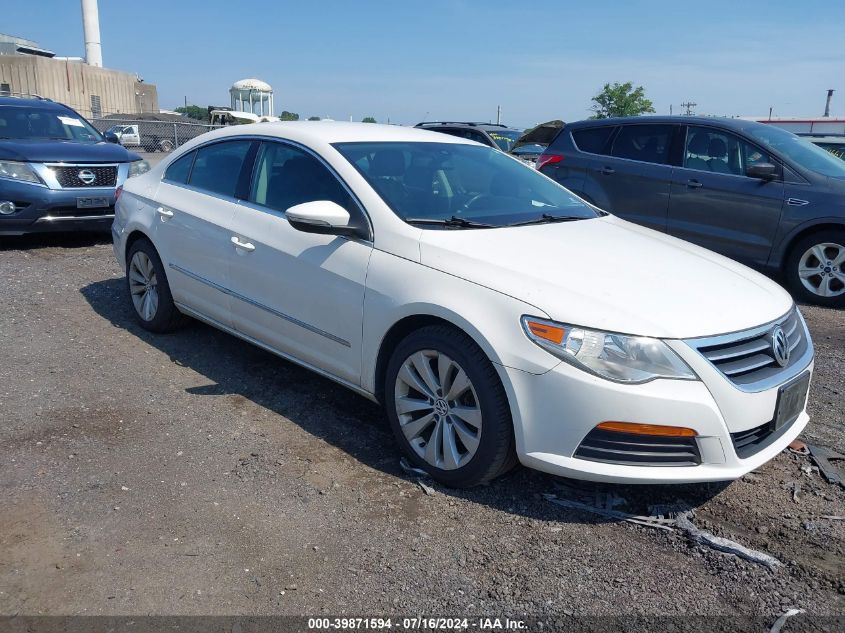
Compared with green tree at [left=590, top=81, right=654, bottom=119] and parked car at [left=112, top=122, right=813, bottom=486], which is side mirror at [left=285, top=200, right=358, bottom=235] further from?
green tree at [left=590, top=81, right=654, bottom=119]

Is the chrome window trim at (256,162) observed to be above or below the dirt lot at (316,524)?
above

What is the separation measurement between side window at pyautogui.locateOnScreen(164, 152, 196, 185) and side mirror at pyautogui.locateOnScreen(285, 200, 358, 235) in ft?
5.84

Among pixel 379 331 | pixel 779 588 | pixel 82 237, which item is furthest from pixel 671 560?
pixel 82 237

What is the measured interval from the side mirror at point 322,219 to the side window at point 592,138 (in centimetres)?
545

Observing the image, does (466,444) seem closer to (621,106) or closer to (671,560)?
(671,560)

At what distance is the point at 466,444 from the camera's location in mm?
Answer: 3252

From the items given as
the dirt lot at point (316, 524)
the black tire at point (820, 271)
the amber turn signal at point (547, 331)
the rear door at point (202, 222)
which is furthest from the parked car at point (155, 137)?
the amber turn signal at point (547, 331)

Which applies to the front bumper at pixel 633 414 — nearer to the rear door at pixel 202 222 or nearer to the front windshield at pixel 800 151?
the rear door at pixel 202 222

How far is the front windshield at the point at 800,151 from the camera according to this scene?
707 centimetres

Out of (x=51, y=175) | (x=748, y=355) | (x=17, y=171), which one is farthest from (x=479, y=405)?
(x=17, y=171)

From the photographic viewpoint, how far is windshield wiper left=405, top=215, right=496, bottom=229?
367cm

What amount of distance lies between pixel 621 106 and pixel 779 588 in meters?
47.6

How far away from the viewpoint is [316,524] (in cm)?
309

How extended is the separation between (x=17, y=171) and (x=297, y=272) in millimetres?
5681
